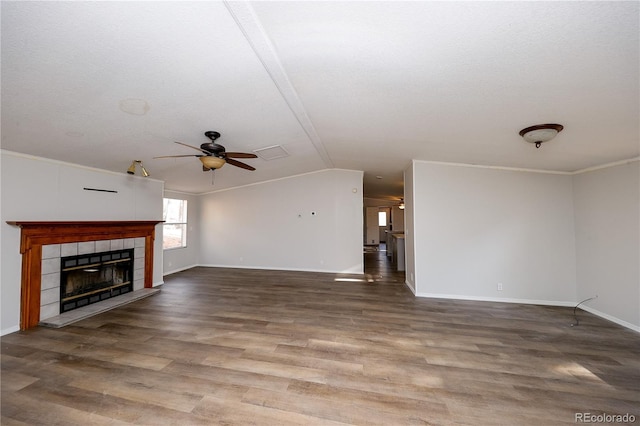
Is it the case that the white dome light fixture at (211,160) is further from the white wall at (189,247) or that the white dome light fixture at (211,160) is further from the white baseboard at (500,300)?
the white wall at (189,247)

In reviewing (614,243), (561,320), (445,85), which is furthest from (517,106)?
(561,320)

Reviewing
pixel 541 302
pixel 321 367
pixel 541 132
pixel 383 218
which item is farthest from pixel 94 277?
pixel 383 218

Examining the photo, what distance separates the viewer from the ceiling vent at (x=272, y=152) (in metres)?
4.17

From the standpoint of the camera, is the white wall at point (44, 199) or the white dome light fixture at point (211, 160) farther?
the white wall at point (44, 199)

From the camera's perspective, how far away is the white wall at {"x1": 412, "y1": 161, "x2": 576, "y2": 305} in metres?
4.04

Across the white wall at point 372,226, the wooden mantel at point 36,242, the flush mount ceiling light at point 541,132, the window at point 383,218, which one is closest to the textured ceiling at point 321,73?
the flush mount ceiling light at point 541,132

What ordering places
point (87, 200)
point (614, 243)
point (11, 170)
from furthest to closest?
point (87, 200)
point (614, 243)
point (11, 170)

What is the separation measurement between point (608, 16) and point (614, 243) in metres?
3.76

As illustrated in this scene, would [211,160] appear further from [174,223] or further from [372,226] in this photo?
[372,226]

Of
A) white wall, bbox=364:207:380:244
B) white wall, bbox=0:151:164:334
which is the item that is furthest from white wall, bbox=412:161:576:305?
white wall, bbox=364:207:380:244

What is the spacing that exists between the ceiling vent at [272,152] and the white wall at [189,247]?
3.50 meters

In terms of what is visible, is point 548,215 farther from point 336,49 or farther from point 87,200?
point 87,200

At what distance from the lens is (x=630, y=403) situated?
1.84 m

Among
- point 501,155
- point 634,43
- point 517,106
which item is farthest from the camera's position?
point 501,155
